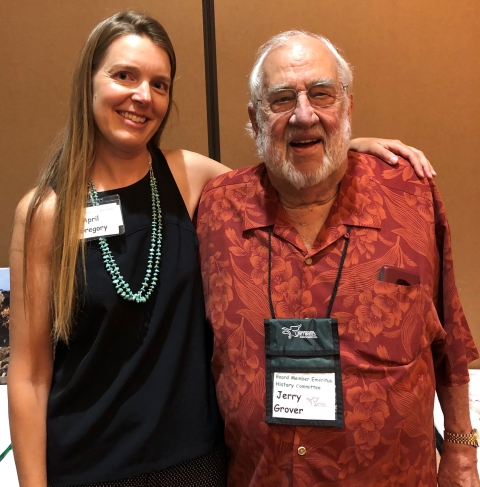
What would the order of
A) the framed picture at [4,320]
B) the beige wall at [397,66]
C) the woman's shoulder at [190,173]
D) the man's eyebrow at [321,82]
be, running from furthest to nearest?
the framed picture at [4,320]
the beige wall at [397,66]
the woman's shoulder at [190,173]
the man's eyebrow at [321,82]

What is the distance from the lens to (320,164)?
1141 millimetres

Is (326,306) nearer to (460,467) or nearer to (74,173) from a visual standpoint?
(460,467)

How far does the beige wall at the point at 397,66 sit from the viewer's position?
1.63 m

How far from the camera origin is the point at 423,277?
1.12 m

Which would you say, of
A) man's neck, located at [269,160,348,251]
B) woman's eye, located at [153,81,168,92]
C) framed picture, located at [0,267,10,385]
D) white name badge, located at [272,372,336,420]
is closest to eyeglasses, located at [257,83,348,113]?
man's neck, located at [269,160,348,251]

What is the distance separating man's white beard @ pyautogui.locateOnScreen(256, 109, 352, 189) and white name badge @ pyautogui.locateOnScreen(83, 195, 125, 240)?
0.43 meters

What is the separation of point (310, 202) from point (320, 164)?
4.8 inches

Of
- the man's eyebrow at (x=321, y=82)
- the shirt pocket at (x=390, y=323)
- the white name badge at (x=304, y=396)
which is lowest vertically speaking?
the white name badge at (x=304, y=396)

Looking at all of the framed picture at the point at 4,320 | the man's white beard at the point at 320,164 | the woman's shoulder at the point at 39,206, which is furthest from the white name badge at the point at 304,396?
the framed picture at the point at 4,320

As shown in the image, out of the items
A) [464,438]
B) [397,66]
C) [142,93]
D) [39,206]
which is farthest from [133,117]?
[464,438]

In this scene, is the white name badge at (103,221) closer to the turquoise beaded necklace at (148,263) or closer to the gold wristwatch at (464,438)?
the turquoise beaded necklace at (148,263)

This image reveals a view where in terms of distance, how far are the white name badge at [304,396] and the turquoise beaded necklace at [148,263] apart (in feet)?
1.29

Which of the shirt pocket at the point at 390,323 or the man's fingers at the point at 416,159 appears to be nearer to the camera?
the shirt pocket at the point at 390,323

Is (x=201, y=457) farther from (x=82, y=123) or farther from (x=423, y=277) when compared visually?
(x=82, y=123)
